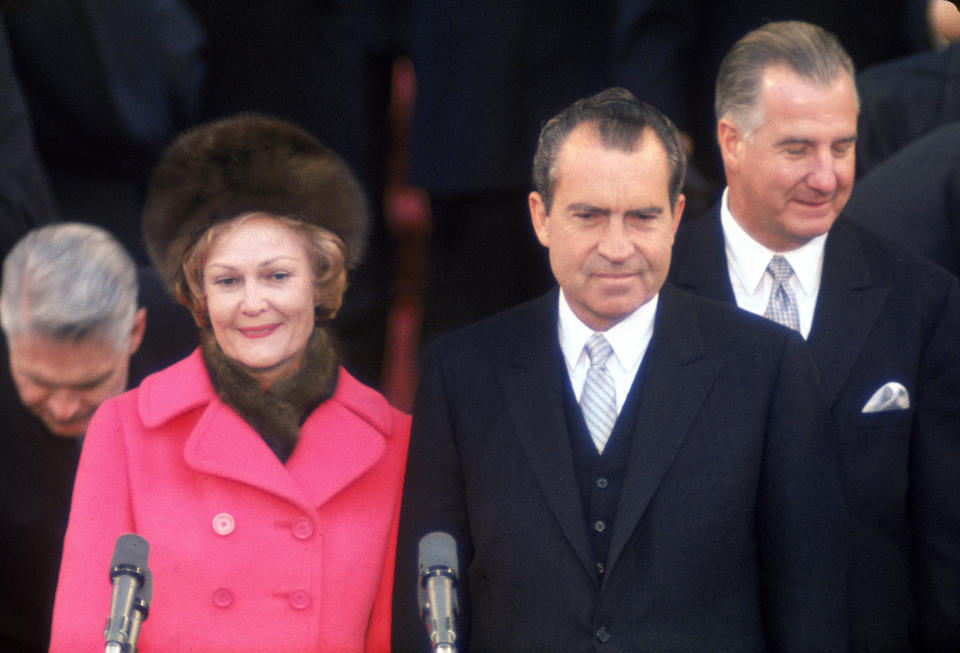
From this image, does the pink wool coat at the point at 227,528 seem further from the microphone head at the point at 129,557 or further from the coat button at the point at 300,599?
the microphone head at the point at 129,557

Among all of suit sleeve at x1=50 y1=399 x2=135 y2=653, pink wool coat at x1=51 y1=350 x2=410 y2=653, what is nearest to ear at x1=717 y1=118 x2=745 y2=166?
pink wool coat at x1=51 y1=350 x2=410 y2=653

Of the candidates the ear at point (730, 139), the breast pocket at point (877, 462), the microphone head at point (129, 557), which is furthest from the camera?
the ear at point (730, 139)

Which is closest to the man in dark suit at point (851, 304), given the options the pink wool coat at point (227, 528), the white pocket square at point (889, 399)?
the white pocket square at point (889, 399)

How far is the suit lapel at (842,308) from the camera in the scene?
2.36 m

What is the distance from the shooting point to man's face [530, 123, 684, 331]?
210 cm

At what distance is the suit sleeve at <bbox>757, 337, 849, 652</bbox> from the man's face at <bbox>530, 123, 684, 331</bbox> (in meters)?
0.29

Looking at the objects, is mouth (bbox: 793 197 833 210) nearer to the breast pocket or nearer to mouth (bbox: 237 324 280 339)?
the breast pocket

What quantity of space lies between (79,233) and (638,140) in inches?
49.9

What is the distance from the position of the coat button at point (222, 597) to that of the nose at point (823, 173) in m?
1.30

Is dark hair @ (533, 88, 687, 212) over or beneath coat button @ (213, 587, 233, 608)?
over

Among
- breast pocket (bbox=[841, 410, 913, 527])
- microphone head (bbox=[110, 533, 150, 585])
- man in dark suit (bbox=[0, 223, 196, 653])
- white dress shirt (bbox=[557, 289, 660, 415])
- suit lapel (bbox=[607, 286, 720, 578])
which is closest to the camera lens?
microphone head (bbox=[110, 533, 150, 585])

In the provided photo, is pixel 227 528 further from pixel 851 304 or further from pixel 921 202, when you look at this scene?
pixel 921 202

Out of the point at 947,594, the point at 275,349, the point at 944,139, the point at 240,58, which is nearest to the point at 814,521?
the point at 947,594

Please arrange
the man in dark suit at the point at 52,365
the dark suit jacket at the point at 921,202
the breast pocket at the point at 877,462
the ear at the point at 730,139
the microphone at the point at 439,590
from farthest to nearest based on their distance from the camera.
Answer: the dark suit jacket at the point at 921,202 → the man in dark suit at the point at 52,365 → the ear at the point at 730,139 → the breast pocket at the point at 877,462 → the microphone at the point at 439,590
